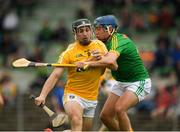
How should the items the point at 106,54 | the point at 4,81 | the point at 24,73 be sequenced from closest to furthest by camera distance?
the point at 106,54, the point at 4,81, the point at 24,73

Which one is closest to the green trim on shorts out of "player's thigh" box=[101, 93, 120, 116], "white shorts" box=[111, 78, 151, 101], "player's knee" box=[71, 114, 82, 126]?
"white shorts" box=[111, 78, 151, 101]

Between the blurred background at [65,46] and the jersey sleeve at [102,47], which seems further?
the blurred background at [65,46]

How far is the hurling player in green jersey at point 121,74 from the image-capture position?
13.3 m

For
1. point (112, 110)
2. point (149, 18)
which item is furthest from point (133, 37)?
point (112, 110)

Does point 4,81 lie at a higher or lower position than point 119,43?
lower

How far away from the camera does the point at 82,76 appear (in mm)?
13039

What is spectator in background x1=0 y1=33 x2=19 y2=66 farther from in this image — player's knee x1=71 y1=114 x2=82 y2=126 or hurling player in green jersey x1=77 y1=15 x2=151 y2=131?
player's knee x1=71 y1=114 x2=82 y2=126

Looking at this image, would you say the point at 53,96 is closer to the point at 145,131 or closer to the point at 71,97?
the point at 145,131

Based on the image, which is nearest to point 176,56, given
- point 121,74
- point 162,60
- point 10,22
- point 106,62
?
point 162,60

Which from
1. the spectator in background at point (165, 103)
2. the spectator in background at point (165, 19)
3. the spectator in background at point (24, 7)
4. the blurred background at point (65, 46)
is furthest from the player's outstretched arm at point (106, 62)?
the spectator in background at point (24, 7)

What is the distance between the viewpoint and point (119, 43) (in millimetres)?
13227

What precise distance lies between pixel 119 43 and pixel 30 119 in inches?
240

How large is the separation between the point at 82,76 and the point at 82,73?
47 millimetres

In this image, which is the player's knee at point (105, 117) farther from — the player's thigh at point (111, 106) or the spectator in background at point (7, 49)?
the spectator in background at point (7, 49)
